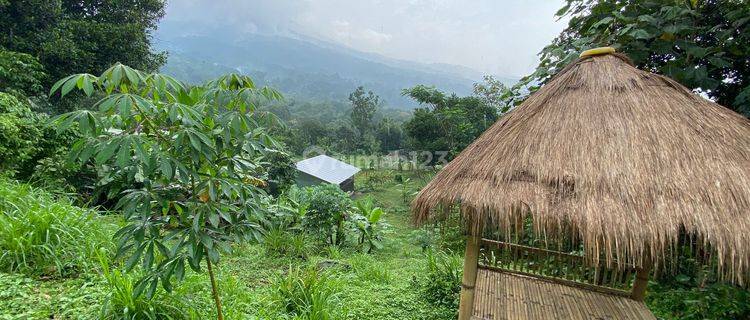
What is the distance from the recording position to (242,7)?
174500 mm

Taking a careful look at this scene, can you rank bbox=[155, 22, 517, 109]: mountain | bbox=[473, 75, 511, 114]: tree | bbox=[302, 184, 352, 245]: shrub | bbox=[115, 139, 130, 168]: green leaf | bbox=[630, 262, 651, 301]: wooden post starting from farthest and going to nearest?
bbox=[155, 22, 517, 109]: mountain
bbox=[473, 75, 511, 114]: tree
bbox=[302, 184, 352, 245]: shrub
bbox=[630, 262, 651, 301]: wooden post
bbox=[115, 139, 130, 168]: green leaf

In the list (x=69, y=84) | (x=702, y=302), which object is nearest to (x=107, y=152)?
(x=69, y=84)

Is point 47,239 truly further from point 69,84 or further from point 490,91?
point 490,91

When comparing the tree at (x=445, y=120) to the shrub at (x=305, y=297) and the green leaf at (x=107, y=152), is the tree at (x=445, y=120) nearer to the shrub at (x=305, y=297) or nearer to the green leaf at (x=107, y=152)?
the shrub at (x=305, y=297)

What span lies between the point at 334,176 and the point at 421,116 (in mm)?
5834

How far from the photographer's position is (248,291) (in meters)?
3.26

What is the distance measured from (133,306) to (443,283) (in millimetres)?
2647

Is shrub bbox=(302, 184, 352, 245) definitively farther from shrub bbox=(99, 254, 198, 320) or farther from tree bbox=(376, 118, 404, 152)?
tree bbox=(376, 118, 404, 152)

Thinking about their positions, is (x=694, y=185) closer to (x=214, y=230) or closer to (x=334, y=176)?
(x=214, y=230)

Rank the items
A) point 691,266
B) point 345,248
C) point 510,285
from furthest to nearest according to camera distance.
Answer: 1. point 345,248
2. point 691,266
3. point 510,285

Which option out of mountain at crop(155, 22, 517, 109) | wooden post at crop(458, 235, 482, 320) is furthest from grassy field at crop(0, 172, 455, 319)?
mountain at crop(155, 22, 517, 109)

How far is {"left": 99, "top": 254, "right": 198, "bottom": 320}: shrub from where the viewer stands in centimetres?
223

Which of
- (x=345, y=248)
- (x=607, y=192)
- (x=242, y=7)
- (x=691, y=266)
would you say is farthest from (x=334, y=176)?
(x=242, y=7)

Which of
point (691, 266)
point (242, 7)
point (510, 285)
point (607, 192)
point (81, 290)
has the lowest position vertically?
point (81, 290)
